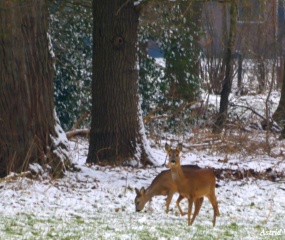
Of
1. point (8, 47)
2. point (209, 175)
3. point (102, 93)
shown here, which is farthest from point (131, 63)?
point (209, 175)

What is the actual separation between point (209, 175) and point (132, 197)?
2.71 meters

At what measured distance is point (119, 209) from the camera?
12117mm

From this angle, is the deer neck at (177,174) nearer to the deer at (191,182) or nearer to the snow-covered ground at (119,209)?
the deer at (191,182)

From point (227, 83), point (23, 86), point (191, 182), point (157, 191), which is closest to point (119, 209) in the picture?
point (157, 191)

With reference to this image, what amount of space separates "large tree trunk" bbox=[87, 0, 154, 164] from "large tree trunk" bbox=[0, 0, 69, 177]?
179 centimetres

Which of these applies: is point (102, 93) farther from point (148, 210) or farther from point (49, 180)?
point (148, 210)

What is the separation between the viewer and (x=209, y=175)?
10539 mm

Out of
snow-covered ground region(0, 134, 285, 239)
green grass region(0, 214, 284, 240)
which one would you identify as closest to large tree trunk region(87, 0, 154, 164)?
snow-covered ground region(0, 134, 285, 239)

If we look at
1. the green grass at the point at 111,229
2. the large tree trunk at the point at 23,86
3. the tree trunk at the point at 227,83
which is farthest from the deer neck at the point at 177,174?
the tree trunk at the point at 227,83

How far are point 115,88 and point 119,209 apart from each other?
3.93 m

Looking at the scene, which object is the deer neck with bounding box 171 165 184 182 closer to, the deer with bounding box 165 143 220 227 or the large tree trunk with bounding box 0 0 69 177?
the deer with bounding box 165 143 220 227

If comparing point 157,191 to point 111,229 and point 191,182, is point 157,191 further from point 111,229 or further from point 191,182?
point 111,229

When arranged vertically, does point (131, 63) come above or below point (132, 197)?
above

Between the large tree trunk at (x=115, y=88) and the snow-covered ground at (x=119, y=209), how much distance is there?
1.55ft
